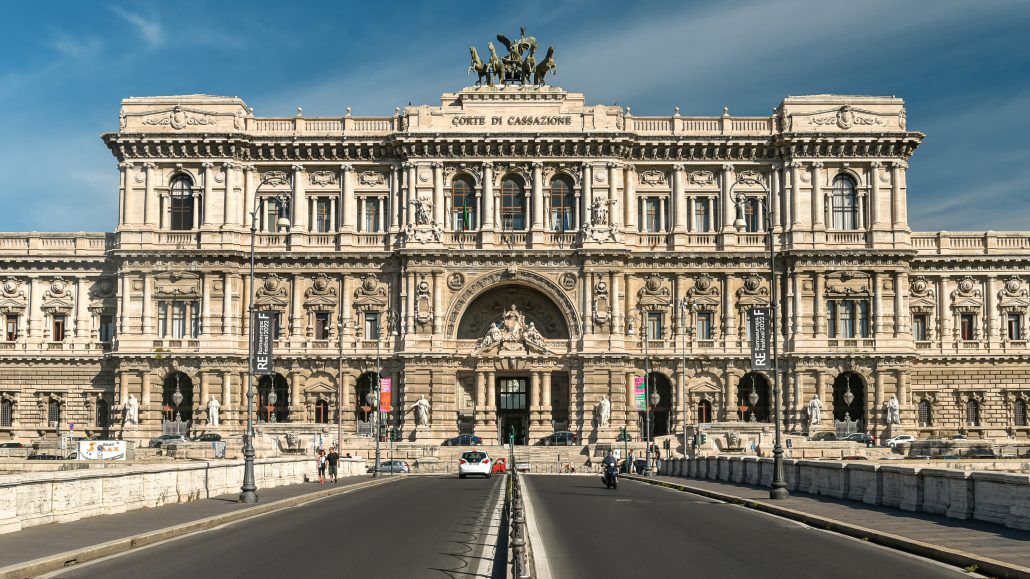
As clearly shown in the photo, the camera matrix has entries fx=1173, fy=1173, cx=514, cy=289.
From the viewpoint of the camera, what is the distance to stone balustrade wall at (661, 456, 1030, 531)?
89.3ft

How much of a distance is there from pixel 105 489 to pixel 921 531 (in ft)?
70.7

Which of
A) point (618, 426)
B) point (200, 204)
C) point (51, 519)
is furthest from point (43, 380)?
point (51, 519)

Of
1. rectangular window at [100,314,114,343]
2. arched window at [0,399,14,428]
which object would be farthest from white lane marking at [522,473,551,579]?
arched window at [0,399,14,428]

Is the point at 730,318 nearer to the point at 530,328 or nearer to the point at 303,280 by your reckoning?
the point at 530,328

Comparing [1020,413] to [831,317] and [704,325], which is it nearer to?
[831,317]

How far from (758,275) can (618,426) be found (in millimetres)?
Result: 15948

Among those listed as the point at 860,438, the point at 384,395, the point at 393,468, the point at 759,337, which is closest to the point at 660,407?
the point at 860,438

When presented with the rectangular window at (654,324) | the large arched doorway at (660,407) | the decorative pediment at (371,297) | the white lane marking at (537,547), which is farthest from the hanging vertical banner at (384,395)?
the white lane marking at (537,547)

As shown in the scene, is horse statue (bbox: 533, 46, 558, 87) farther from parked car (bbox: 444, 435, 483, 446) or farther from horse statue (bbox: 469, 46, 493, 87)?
parked car (bbox: 444, 435, 483, 446)

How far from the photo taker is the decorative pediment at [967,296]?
9069 centimetres

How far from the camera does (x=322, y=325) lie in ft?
293

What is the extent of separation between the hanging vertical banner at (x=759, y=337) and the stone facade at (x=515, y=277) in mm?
22051

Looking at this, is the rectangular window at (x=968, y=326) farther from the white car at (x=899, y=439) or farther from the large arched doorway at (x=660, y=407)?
the large arched doorway at (x=660, y=407)

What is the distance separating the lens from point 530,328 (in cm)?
8656
